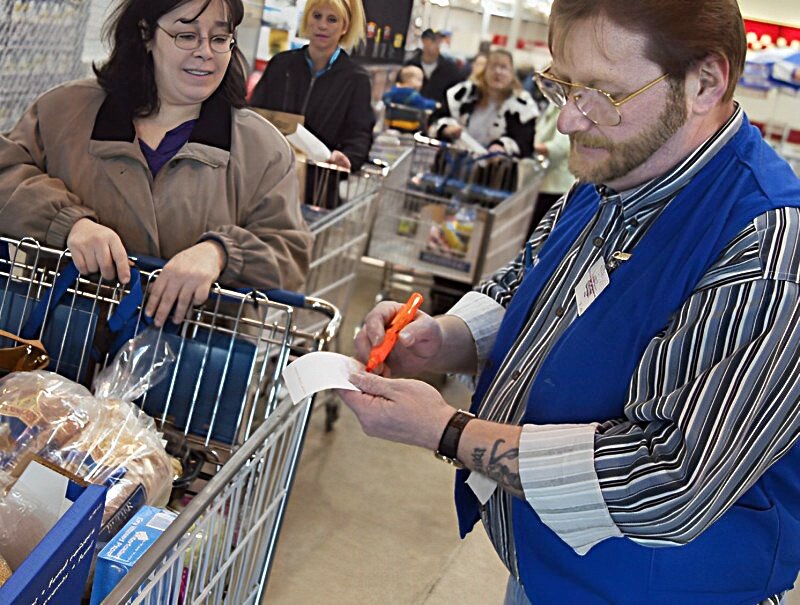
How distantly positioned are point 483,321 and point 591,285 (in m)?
0.47

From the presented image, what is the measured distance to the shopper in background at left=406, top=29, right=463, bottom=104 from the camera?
600cm

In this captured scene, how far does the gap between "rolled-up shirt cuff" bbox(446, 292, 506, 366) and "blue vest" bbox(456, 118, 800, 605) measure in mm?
429

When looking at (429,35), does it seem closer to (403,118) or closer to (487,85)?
(403,118)

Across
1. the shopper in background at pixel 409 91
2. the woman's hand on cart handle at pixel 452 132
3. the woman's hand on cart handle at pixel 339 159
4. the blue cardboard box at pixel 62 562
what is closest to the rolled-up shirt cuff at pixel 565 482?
the blue cardboard box at pixel 62 562

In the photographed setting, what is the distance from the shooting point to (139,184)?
7.13ft

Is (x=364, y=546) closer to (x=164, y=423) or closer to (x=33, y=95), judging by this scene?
(x=164, y=423)

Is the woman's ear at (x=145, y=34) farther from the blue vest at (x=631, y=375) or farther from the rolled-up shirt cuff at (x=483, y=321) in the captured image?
the blue vest at (x=631, y=375)

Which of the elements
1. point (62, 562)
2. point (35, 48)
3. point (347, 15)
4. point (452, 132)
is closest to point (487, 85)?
point (452, 132)

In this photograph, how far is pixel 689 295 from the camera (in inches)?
63.0

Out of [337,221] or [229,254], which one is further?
[337,221]

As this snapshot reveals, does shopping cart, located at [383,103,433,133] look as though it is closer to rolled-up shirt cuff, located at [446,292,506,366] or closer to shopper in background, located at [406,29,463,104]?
shopper in background, located at [406,29,463,104]

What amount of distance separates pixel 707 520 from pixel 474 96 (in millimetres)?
5598

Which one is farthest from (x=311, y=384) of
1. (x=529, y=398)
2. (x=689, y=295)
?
(x=689, y=295)

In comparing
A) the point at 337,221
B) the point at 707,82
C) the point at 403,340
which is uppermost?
the point at 707,82
